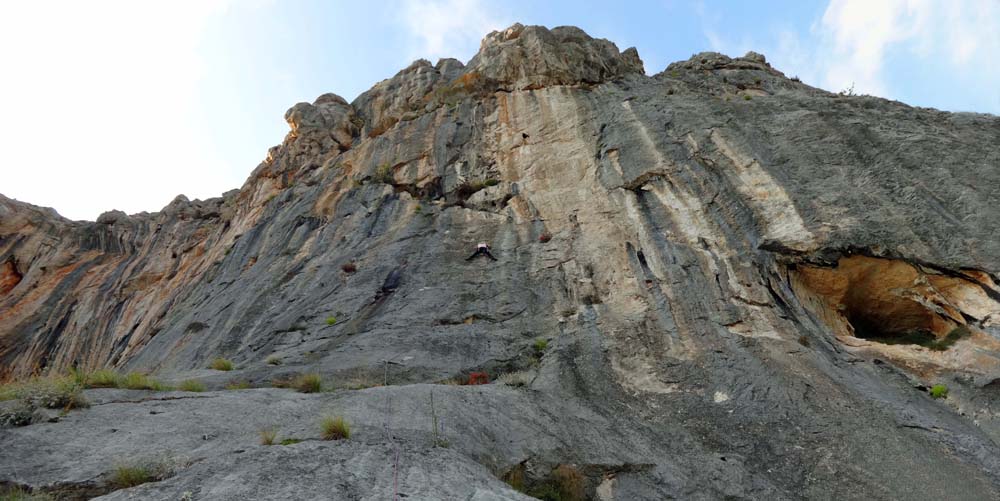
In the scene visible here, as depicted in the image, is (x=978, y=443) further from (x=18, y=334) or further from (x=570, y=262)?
(x=18, y=334)

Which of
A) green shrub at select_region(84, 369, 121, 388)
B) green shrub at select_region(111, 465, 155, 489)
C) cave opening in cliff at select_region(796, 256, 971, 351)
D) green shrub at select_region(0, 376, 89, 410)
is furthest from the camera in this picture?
cave opening in cliff at select_region(796, 256, 971, 351)

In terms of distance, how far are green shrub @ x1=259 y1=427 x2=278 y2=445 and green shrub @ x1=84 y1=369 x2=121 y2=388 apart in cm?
361

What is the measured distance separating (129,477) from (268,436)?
148 cm

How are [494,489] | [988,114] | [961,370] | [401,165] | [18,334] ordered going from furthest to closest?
[18,334] → [401,165] → [988,114] → [961,370] → [494,489]

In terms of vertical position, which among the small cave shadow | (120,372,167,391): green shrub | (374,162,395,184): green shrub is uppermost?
(374,162,395,184): green shrub

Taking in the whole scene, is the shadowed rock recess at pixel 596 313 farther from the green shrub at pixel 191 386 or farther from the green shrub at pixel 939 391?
the green shrub at pixel 191 386

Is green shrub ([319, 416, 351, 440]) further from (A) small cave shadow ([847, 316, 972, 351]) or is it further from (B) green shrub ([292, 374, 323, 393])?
(A) small cave shadow ([847, 316, 972, 351])

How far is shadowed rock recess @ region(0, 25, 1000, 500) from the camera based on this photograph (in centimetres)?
761

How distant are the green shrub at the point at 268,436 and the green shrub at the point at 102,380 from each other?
11.8 feet

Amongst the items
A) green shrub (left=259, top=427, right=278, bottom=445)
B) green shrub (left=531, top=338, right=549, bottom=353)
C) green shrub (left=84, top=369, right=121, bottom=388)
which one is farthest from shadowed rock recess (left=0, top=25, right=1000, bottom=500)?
green shrub (left=84, top=369, right=121, bottom=388)

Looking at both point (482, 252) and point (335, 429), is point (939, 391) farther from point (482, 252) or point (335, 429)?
point (482, 252)

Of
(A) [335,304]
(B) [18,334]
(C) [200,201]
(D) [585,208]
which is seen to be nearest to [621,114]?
(D) [585,208]

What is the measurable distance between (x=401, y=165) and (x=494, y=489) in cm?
1724

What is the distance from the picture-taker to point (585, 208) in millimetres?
16375
